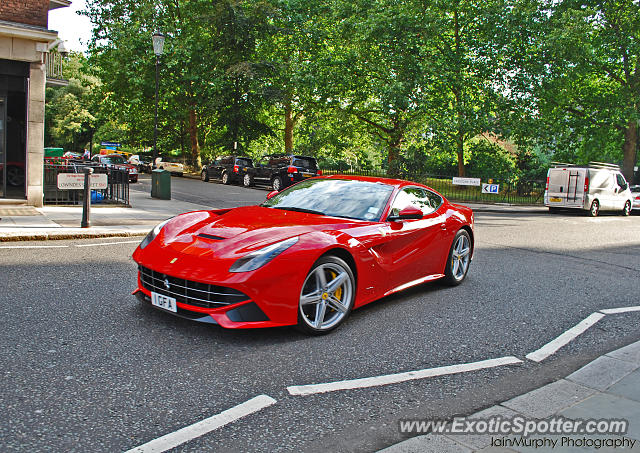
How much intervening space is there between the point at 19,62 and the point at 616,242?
595 inches

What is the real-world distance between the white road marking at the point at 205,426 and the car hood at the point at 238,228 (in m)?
1.32

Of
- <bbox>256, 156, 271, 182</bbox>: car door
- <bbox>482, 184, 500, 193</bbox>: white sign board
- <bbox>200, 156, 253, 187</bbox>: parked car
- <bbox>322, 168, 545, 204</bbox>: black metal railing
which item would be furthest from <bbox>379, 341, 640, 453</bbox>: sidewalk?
<bbox>200, 156, 253, 187</bbox>: parked car

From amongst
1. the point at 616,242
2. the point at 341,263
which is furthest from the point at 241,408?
the point at 616,242

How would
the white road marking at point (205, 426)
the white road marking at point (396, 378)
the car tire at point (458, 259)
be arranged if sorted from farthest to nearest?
the car tire at point (458, 259), the white road marking at point (396, 378), the white road marking at point (205, 426)

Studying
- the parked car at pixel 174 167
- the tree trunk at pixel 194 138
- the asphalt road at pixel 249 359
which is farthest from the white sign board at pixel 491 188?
the asphalt road at pixel 249 359

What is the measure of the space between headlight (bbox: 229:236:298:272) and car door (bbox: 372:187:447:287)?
114 cm

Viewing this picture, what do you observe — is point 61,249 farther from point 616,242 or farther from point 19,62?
point 616,242

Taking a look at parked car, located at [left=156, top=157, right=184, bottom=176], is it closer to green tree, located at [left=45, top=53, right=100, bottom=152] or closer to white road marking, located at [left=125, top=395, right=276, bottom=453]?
green tree, located at [left=45, top=53, right=100, bottom=152]

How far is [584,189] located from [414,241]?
66.5 ft

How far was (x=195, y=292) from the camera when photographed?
13.5 feet

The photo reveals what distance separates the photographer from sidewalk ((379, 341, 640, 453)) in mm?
2734

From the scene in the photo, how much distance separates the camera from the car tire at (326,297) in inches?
173

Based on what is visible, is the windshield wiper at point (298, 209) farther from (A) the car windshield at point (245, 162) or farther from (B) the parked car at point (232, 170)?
(A) the car windshield at point (245, 162)

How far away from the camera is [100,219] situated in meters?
11.7
